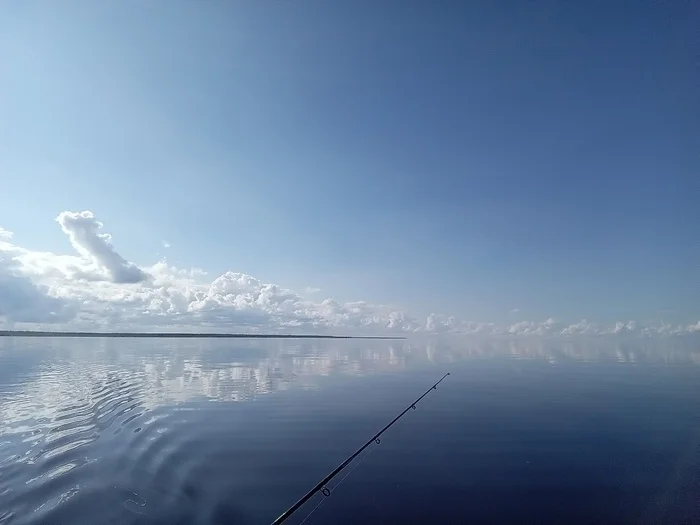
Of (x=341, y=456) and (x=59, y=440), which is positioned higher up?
(x=59, y=440)

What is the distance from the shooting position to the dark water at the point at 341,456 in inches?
401

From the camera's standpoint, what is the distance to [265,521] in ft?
31.2

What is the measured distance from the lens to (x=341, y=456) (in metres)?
14.5

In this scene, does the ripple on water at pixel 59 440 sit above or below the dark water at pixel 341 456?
above

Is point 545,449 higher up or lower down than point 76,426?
lower down

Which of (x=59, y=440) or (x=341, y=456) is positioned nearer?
(x=341, y=456)

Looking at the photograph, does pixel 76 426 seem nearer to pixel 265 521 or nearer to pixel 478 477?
pixel 265 521

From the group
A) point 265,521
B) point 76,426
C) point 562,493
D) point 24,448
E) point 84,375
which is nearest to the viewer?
point 265,521

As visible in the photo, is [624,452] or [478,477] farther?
[624,452]

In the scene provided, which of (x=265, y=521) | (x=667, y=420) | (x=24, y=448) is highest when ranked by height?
(x=24, y=448)

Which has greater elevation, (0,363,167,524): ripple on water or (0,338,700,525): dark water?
(0,363,167,524): ripple on water

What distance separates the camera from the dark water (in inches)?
401

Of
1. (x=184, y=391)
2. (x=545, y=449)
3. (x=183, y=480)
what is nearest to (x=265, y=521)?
(x=183, y=480)

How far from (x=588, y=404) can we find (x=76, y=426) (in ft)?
99.7
